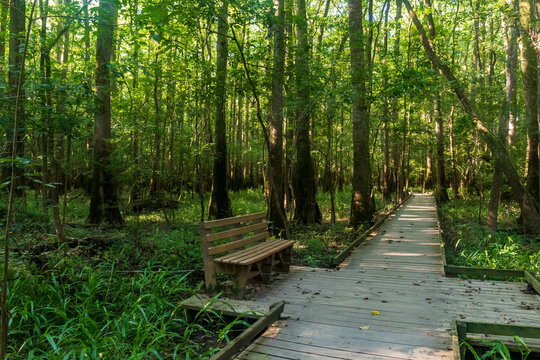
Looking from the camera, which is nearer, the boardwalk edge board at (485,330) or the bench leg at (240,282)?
the boardwalk edge board at (485,330)

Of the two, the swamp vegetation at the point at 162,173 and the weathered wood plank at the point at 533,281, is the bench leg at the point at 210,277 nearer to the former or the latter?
the swamp vegetation at the point at 162,173

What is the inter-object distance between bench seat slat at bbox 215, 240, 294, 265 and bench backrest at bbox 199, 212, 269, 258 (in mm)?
117

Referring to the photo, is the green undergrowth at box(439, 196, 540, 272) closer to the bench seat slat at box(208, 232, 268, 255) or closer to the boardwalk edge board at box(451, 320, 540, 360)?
the boardwalk edge board at box(451, 320, 540, 360)

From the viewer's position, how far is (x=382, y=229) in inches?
461

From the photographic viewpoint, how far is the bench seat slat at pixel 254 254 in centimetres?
480

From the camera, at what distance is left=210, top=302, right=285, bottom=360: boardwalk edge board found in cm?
327

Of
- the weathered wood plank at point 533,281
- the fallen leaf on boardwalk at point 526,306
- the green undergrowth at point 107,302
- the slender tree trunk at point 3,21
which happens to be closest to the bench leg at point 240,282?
the green undergrowth at point 107,302

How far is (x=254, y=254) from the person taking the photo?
529cm

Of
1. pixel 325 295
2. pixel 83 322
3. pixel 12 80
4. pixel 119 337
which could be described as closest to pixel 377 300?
pixel 325 295

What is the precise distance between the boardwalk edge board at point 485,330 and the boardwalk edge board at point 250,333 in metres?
1.79

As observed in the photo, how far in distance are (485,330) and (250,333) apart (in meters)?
2.33

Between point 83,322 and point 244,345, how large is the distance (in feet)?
6.38

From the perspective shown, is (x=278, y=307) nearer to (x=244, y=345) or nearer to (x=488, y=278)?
(x=244, y=345)

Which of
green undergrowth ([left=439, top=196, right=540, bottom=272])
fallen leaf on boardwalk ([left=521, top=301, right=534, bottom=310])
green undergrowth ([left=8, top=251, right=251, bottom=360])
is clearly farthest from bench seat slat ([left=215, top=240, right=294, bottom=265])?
green undergrowth ([left=439, top=196, right=540, bottom=272])
